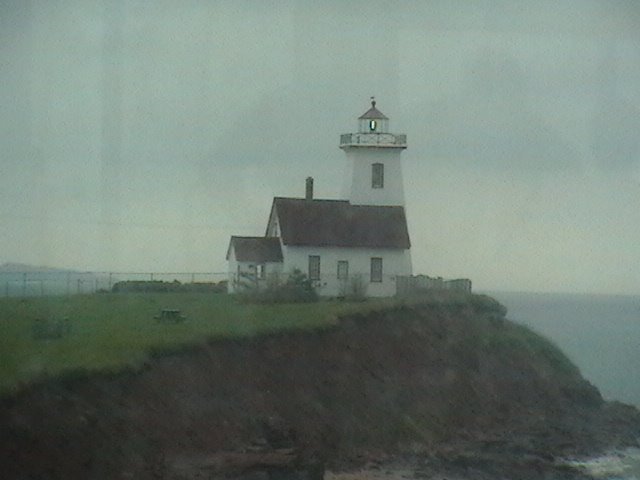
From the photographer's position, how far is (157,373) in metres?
23.2

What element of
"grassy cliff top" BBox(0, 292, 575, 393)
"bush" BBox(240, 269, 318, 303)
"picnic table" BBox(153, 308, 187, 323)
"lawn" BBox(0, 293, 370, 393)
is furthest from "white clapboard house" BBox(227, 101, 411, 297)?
"picnic table" BBox(153, 308, 187, 323)

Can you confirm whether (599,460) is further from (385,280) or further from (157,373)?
(385,280)

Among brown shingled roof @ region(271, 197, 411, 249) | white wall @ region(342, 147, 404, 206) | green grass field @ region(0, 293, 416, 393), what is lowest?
green grass field @ region(0, 293, 416, 393)

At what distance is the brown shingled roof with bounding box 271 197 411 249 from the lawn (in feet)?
12.8

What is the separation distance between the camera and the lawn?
22172 millimetres

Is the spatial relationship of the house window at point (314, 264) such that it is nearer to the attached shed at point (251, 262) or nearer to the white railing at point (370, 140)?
the attached shed at point (251, 262)

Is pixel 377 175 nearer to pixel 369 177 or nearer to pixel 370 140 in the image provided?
pixel 369 177

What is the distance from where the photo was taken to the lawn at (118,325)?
873 inches

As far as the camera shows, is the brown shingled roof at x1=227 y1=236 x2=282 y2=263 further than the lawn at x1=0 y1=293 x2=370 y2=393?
Yes

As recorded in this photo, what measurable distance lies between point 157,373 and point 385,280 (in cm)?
1504

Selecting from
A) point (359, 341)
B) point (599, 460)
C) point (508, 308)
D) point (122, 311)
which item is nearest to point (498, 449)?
point (599, 460)

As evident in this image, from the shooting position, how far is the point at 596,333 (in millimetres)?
45344

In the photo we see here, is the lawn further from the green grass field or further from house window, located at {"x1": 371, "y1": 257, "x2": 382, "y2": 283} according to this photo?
house window, located at {"x1": 371, "y1": 257, "x2": 382, "y2": 283}

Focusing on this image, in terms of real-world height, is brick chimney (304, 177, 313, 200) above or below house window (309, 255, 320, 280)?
above
